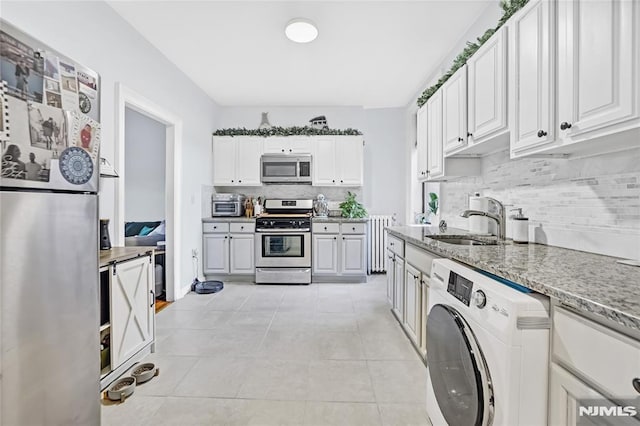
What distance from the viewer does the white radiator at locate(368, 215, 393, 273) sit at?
492 cm

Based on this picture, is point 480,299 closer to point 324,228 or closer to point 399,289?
point 399,289

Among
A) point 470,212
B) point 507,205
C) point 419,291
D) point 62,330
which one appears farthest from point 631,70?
point 62,330

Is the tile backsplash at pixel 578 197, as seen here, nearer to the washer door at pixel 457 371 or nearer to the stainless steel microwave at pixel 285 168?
the washer door at pixel 457 371


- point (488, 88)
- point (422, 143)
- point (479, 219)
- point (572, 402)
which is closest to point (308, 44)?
point (422, 143)

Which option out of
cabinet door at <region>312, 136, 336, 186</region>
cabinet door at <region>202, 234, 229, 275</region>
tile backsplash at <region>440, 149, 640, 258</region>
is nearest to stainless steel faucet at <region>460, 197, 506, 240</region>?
tile backsplash at <region>440, 149, 640, 258</region>

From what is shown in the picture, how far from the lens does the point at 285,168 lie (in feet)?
15.4

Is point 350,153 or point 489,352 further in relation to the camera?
point 350,153

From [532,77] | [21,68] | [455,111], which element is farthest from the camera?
[455,111]

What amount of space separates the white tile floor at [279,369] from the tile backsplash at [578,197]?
1262mm

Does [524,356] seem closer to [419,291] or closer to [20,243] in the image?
[419,291]

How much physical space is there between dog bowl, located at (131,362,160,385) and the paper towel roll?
264 cm

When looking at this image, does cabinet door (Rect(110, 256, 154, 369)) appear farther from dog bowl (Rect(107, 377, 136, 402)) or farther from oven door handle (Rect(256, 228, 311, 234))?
oven door handle (Rect(256, 228, 311, 234))

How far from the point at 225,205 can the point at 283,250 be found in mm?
1166

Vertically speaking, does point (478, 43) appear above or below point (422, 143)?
above
